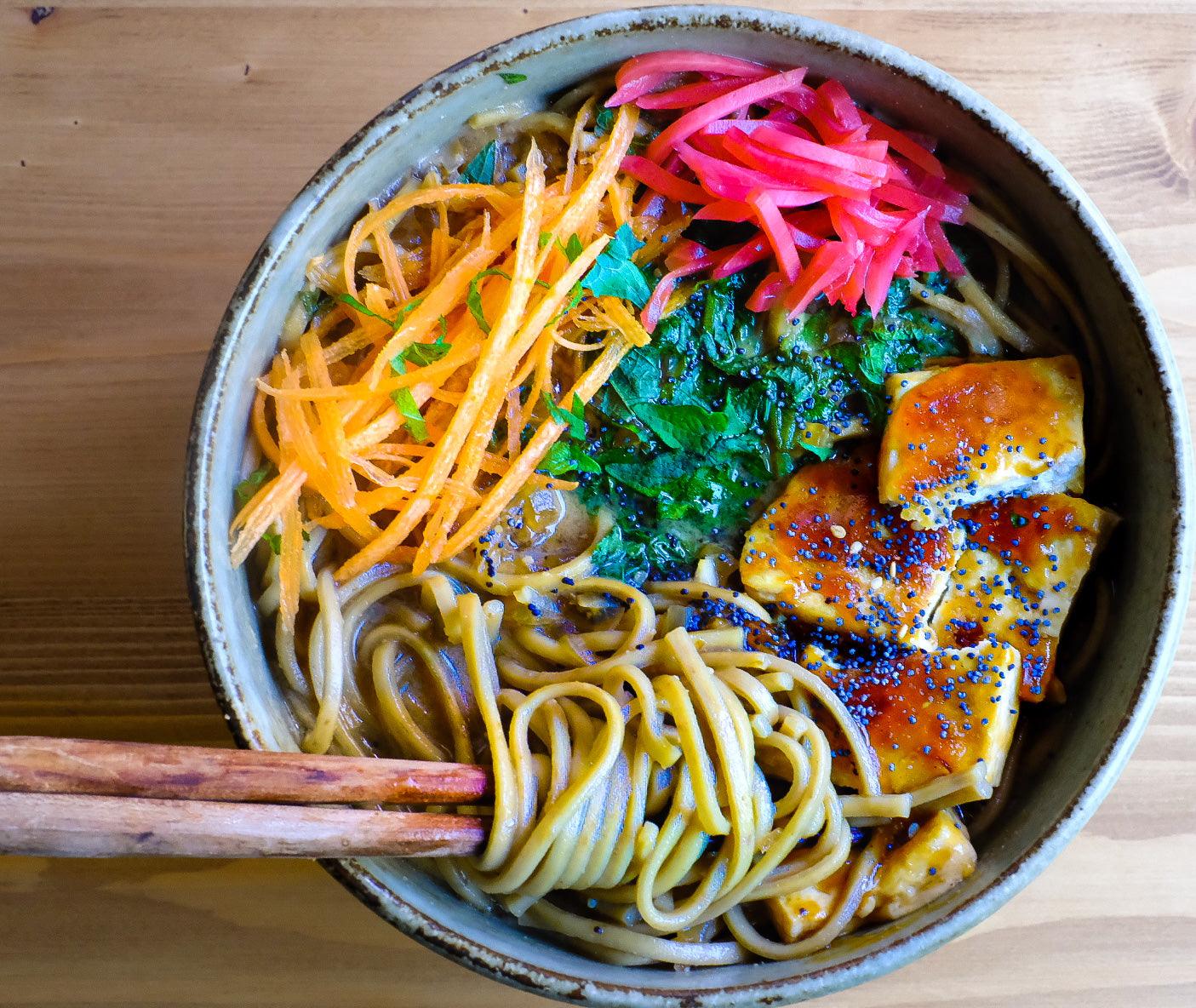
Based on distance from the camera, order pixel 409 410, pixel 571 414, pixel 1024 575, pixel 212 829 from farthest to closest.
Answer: pixel 1024 575 → pixel 571 414 → pixel 409 410 → pixel 212 829

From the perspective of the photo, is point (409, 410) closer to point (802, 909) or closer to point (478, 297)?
point (478, 297)

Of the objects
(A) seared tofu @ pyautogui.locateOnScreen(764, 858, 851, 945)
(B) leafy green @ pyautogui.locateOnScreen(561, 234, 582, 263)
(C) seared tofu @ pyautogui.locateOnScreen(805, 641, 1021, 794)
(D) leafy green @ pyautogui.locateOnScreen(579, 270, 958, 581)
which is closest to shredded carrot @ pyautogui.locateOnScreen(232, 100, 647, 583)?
(B) leafy green @ pyautogui.locateOnScreen(561, 234, 582, 263)

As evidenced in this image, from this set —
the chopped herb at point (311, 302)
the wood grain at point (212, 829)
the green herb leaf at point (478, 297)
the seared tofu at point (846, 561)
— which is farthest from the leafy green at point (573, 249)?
the wood grain at point (212, 829)

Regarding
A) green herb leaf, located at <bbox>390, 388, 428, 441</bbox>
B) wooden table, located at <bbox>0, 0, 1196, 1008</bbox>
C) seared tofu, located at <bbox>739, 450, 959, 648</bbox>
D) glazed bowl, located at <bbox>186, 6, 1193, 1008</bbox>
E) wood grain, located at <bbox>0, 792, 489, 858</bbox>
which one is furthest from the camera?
wooden table, located at <bbox>0, 0, 1196, 1008</bbox>

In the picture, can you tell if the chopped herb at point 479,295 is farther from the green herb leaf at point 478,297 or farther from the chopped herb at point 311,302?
the chopped herb at point 311,302

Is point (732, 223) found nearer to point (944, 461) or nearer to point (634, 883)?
point (944, 461)

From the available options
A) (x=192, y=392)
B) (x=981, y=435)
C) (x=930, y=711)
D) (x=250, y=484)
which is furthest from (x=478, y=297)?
(x=930, y=711)

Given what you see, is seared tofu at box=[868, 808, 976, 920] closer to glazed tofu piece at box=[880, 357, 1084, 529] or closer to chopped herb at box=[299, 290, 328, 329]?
glazed tofu piece at box=[880, 357, 1084, 529]
